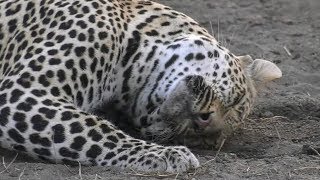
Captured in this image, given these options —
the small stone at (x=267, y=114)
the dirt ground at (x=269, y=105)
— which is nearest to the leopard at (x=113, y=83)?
the dirt ground at (x=269, y=105)

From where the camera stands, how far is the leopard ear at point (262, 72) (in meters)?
6.93

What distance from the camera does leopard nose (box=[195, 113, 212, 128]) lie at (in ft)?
20.7

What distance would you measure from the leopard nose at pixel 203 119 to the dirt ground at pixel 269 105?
23 cm

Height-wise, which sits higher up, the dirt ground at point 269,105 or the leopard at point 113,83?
the leopard at point 113,83

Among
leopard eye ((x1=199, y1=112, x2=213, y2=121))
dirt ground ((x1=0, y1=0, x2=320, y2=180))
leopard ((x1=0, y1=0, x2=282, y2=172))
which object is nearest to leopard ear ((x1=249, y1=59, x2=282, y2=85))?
leopard ((x1=0, y1=0, x2=282, y2=172))

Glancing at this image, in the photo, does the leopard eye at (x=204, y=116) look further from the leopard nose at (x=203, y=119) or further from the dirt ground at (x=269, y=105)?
the dirt ground at (x=269, y=105)

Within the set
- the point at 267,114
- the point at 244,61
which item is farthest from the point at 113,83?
the point at 267,114

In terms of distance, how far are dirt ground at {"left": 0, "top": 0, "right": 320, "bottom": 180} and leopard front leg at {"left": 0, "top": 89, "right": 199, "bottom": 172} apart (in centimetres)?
9

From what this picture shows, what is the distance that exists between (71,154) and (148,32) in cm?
123

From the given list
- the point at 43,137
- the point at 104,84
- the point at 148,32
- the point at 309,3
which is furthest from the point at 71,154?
the point at 309,3

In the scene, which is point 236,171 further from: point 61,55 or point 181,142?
point 61,55

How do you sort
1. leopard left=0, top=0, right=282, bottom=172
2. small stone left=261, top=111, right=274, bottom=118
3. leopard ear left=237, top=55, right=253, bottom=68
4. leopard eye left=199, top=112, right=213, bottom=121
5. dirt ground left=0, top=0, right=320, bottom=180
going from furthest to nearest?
small stone left=261, top=111, right=274, bottom=118 < leopard ear left=237, top=55, right=253, bottom=68 < leopard eye left=199, top=112, right=213, bottom=121 < leopard left=0, top=0, right=282, bottom=172 < dirt ground left=0, top=0, right=320, bottom=180

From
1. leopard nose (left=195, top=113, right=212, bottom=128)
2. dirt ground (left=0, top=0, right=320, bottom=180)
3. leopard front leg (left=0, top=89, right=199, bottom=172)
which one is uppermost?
leopard front leg (left=0, top=89, right=199, bottom=172)

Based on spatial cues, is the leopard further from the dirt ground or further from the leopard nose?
the dirt ground
